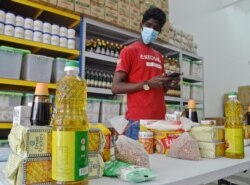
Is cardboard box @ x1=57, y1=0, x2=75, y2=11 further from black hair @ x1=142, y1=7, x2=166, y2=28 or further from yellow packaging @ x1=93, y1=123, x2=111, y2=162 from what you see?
yellow packaging @ x1=93, y1=123, x2=111, y2=162

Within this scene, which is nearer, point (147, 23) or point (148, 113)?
point (148, 113)

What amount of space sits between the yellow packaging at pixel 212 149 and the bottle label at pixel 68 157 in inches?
21.7

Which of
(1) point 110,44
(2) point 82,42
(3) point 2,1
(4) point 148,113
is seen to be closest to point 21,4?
(3) point 2,1

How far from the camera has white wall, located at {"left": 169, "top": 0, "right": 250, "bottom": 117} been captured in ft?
13.7

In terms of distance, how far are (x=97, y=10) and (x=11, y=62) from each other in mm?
973

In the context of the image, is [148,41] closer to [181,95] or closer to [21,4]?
[21,4]

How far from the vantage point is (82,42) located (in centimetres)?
226

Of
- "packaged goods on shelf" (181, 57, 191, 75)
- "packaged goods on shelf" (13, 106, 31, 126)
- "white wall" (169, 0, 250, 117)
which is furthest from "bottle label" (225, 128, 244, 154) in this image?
"white wall" (169, 0, 250, 117)

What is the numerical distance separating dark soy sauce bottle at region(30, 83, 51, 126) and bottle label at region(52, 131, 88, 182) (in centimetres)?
15

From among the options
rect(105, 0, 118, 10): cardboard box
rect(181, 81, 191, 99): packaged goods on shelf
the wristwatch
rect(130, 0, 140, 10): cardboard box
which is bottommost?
the wristwatch

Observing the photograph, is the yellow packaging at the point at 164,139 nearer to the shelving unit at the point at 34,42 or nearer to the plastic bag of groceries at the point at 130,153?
the plastic bag of groceries at the point at 130,153

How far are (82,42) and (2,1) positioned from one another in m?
0.73

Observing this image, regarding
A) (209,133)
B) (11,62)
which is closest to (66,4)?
(11,62)

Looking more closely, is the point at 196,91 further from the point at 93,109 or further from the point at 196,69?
the point at 93,109
